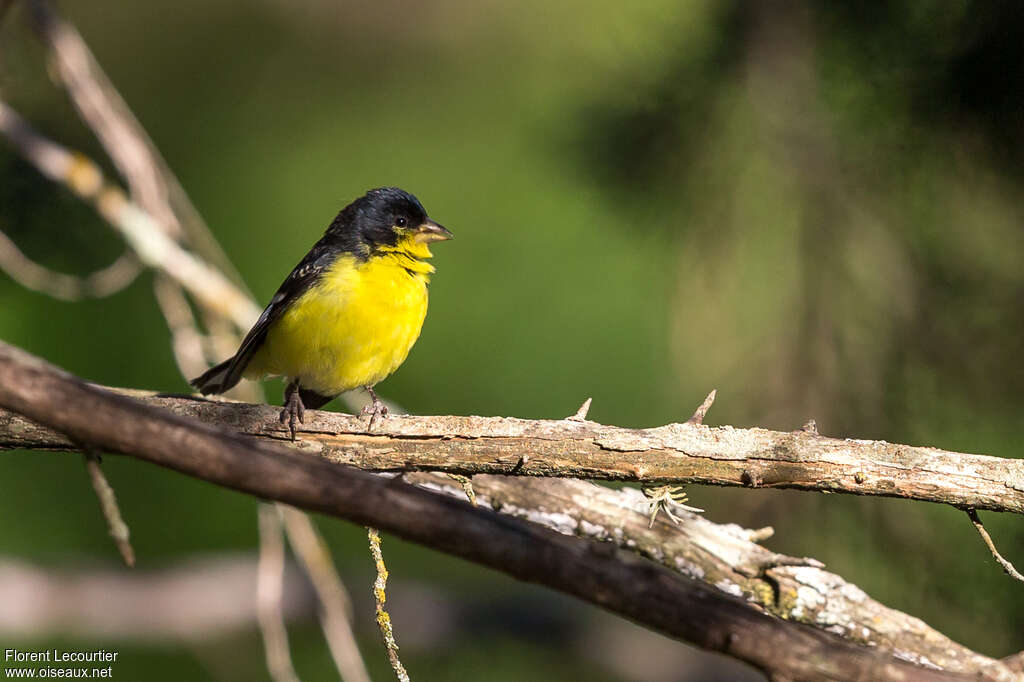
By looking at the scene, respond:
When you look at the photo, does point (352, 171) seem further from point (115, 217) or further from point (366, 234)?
point (115, 217)

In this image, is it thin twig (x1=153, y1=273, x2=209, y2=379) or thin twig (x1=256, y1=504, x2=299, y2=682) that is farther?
thin twig (x1=153, y1=273, x2=209, y2=379)

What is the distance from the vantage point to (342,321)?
3887 millimetres

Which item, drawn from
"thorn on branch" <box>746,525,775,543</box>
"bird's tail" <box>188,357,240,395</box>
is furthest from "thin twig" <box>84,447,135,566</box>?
"bird's tail" <box>188,357,240,395</box>

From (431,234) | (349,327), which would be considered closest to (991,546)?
(349,327)

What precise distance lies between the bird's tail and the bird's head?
2.38 ft

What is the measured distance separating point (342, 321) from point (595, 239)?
2327mm

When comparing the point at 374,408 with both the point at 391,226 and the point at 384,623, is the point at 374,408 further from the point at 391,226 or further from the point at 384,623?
the point at 384,623

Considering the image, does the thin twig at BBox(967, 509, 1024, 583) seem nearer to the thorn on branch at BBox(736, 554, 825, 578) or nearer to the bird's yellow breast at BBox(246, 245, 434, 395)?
the thorn on branch at BBox(736, 554, 825, 578)

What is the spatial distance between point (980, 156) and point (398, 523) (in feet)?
7.29

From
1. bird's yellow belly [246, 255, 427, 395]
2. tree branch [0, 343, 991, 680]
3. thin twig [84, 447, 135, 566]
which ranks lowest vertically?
thin twig [84, 447, 135, 566]

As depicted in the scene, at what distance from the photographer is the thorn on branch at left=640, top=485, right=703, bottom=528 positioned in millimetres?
2855

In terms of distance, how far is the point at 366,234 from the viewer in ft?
14.0

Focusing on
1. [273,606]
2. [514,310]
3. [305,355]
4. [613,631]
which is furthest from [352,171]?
[273,606]

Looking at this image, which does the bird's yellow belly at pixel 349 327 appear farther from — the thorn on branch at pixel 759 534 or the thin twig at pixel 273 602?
the thorn on branch at pixel 759 534
